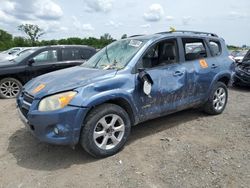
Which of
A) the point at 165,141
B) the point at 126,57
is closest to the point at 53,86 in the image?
the point at 126,57

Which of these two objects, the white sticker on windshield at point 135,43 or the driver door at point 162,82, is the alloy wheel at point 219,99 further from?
the white sticker on windshield at point 135,43

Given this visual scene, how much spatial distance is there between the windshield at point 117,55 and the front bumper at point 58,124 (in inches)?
42.8

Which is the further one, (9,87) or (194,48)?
(9,87)

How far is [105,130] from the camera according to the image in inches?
160

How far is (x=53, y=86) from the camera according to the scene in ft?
13.0

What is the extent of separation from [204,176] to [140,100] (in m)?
1.45

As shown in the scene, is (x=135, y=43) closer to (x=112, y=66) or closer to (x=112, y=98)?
(x=112, y=66)

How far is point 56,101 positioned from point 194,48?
9.93 feet

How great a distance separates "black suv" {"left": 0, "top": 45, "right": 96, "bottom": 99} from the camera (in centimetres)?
838

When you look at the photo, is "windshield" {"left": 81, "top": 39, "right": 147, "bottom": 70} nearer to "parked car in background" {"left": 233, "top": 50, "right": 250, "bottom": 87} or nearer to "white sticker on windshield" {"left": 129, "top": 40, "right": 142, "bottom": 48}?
"white sticker on windshield" {"left": 129, "top": 40, "right": 142, "bottom": 48}

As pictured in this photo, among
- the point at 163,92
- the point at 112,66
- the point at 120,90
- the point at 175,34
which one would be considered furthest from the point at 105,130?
the point at 175,34

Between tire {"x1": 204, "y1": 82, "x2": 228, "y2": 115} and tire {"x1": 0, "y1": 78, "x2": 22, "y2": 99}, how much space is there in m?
5.53

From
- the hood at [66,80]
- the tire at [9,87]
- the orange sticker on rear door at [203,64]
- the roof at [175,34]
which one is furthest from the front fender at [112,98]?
the tire at [9,87]

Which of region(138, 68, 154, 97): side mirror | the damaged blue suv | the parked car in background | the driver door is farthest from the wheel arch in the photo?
the parked car in background
